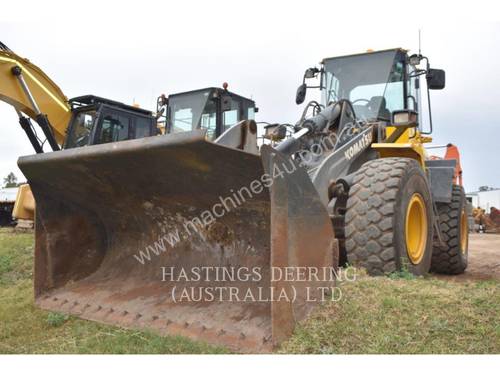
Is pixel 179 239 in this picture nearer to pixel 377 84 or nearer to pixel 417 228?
pixel 417 228

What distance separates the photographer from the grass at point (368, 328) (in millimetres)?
2572

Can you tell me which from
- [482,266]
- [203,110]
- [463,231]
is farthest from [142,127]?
[482,266]

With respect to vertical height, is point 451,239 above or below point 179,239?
below

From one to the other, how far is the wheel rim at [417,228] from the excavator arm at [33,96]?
700 cm

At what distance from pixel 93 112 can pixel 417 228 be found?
613 cm

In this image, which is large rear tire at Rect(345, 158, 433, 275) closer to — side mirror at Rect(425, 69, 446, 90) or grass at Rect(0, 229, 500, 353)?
grass at Rect(0, 229, 500, 353)

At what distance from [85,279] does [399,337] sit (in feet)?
8.57

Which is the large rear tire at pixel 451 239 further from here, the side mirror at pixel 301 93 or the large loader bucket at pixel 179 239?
the large loader bucket at pixel 179 239

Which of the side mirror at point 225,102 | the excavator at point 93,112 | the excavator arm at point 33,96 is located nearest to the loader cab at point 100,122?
the excavator at point 93,112

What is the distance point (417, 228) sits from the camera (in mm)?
4402

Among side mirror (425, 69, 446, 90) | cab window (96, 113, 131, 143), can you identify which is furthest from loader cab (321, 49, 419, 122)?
cab window (96, 113, 131, 143)

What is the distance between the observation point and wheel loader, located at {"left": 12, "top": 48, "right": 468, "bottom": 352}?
2.79m

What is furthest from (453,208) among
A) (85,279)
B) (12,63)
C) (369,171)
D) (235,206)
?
(12,63)

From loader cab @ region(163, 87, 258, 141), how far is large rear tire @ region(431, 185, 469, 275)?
4027 mm
